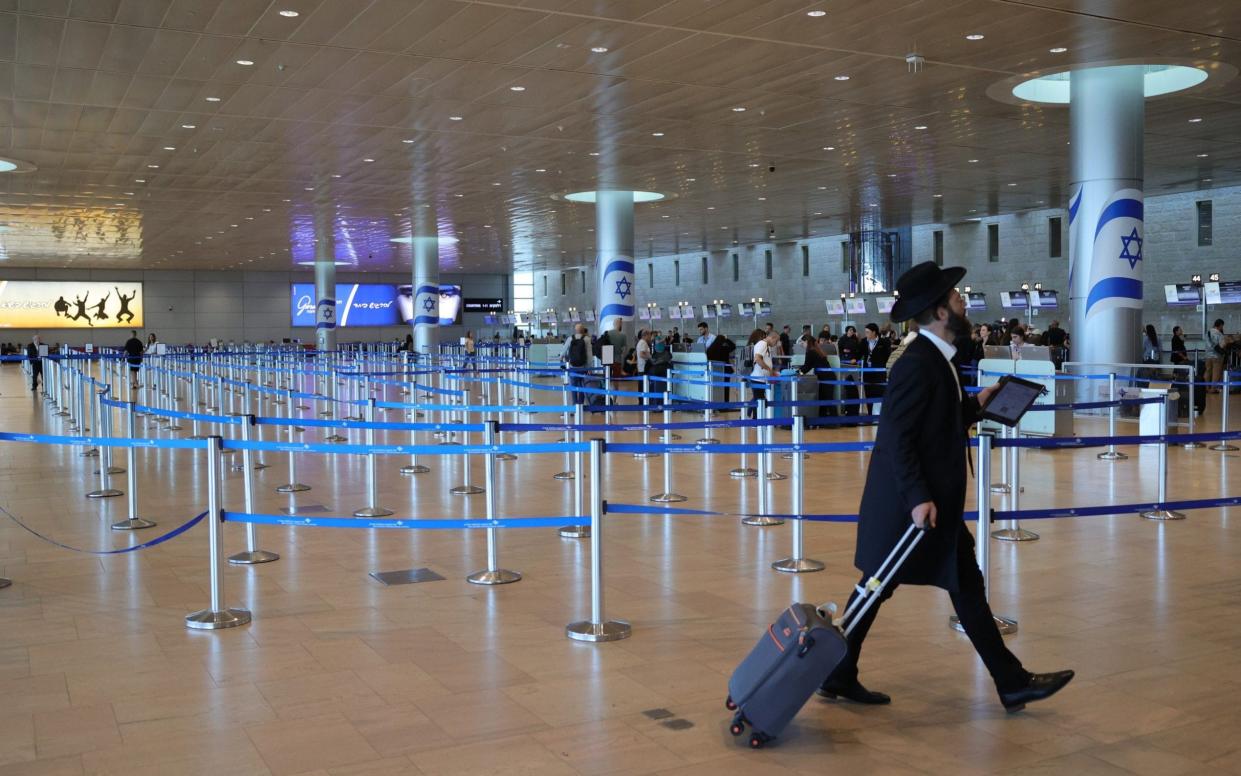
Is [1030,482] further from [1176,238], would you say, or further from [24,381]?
[24,381]

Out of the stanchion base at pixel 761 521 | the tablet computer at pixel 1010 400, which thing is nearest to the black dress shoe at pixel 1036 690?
the tablet computer at pixel 1010 400

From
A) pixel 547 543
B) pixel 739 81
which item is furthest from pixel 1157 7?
pixel 547 543

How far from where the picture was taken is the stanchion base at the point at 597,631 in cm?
619

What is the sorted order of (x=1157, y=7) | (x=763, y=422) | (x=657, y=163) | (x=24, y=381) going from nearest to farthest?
1. (x=763, y=422)
2. (x=1157, y=7)
3. (x=657, y=163)
4. (x=24, y=381)

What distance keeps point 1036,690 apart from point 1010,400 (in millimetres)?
1381

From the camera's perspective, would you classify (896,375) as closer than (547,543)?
Yes

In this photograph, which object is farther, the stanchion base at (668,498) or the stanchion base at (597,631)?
the stanchion base at (668,498)

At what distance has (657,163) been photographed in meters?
24.8

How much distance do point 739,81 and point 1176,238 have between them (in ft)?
71.8

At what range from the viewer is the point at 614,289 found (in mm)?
27969

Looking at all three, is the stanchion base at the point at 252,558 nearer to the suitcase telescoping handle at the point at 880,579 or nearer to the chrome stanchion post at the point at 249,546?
the chrome stanchion post at the point at 249,546

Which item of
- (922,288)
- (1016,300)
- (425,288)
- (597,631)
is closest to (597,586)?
(597,631)

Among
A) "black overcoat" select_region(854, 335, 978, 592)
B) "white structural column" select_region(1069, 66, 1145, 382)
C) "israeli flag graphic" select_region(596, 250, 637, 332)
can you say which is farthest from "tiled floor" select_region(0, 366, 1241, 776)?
"israeli flag graphic" select_region(596, 250, 637, 332)

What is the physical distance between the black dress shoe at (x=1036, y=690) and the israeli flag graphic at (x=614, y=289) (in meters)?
23.2
